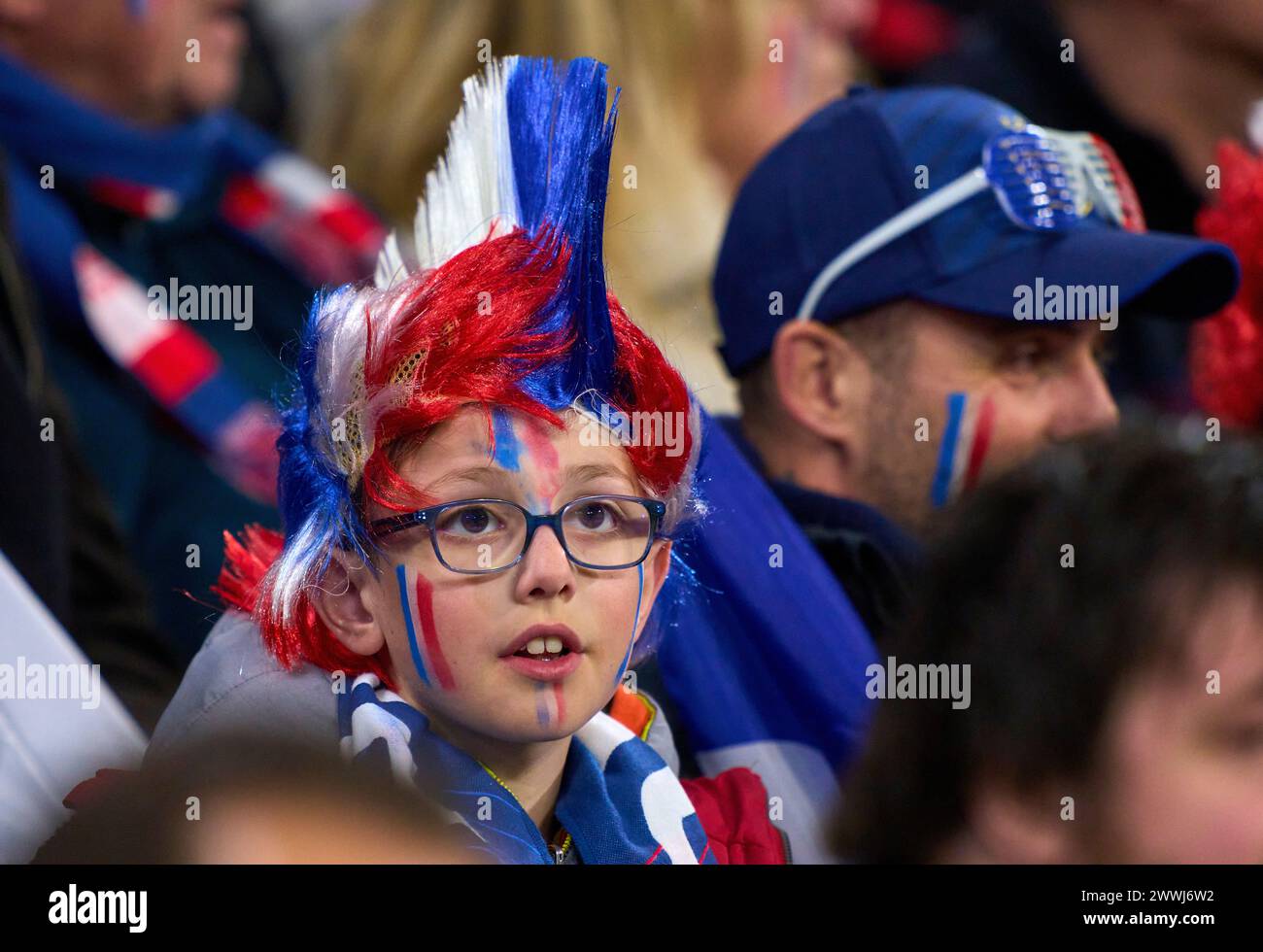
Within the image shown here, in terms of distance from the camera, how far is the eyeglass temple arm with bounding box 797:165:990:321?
2234mm

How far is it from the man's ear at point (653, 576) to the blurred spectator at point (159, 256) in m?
1.20

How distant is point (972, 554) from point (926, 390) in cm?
108

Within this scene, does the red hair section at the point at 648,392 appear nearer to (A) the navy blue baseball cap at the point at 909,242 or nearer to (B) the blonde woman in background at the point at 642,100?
(A) the navy blue baseball cap at the point at 909,242

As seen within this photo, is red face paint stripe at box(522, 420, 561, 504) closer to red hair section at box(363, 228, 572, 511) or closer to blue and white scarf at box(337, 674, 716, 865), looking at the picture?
red hair section at box(363, 228, 572, 511)

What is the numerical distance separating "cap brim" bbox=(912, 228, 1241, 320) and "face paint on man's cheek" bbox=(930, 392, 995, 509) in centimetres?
12

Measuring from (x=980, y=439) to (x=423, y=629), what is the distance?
947 mm

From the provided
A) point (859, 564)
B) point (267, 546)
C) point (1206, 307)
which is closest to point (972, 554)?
point (267, 546)

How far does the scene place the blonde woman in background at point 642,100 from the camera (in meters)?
3.21

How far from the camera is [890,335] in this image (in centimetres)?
225

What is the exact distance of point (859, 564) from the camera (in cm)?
214

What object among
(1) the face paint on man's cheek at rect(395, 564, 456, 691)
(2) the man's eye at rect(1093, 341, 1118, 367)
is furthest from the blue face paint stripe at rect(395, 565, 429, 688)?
(2) the man's eye at rect(1093, 341, 1118, 367)

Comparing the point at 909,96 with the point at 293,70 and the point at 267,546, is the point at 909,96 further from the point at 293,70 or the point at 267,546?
the point at 293,70

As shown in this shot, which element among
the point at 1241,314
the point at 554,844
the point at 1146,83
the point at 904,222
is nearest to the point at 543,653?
the point at 554,844

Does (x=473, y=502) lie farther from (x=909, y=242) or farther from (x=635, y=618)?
(x=909, y=242)
